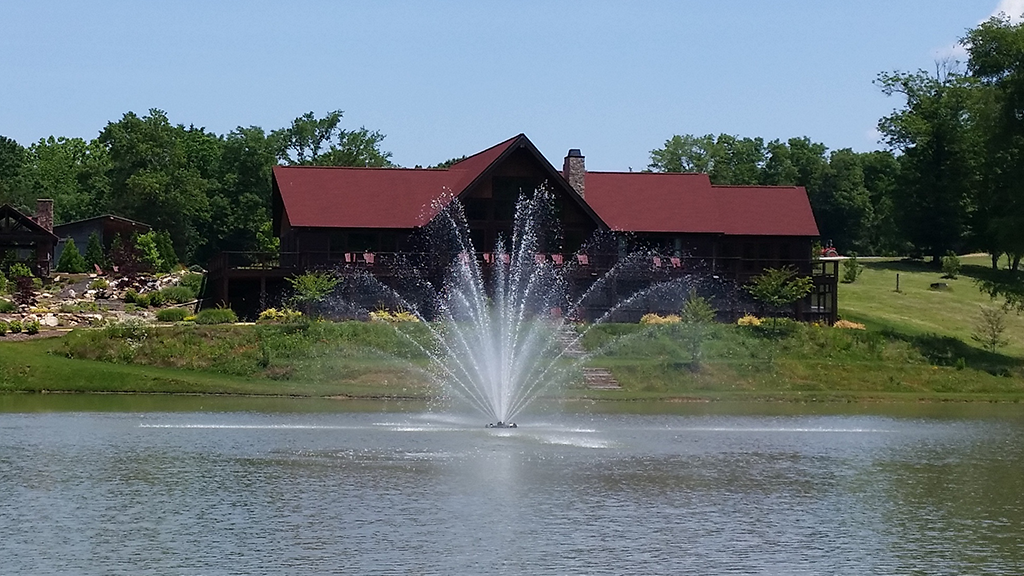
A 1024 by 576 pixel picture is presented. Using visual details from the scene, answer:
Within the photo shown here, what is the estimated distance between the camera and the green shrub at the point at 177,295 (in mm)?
70688

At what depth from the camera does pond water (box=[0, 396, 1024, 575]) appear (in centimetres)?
2225

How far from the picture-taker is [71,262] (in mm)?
80750

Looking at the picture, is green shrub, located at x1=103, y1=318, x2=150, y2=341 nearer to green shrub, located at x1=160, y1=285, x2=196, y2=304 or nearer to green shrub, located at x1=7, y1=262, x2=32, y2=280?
green shrub, located at x1=160, y1=285, x2=196, y2=304

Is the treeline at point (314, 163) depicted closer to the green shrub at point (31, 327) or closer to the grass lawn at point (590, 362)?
the grass lawn at point (590, 362)

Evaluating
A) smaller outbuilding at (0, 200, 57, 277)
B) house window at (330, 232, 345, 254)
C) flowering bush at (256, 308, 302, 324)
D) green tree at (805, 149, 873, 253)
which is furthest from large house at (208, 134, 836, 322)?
green tree at (805, 149, 873, 253)

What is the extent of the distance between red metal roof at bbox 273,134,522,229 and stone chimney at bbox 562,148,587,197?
→ 398 centimetres

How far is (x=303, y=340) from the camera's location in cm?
5766

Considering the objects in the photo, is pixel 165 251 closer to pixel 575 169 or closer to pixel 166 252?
pixel 166 252

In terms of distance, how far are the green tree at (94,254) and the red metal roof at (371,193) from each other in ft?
46.4

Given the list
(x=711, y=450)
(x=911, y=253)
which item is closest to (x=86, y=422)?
(x=711, y=450)

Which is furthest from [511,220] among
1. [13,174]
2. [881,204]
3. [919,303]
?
[13,174]

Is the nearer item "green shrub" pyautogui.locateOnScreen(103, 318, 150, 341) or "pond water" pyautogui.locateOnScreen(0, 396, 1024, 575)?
"pond water" pyautogui.locateOnScreen(0, 396, 1024, 575)

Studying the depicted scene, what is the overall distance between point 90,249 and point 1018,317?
182 feet

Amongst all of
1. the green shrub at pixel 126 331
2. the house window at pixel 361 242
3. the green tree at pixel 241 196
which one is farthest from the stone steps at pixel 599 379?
the green tree at pixel 241 196
